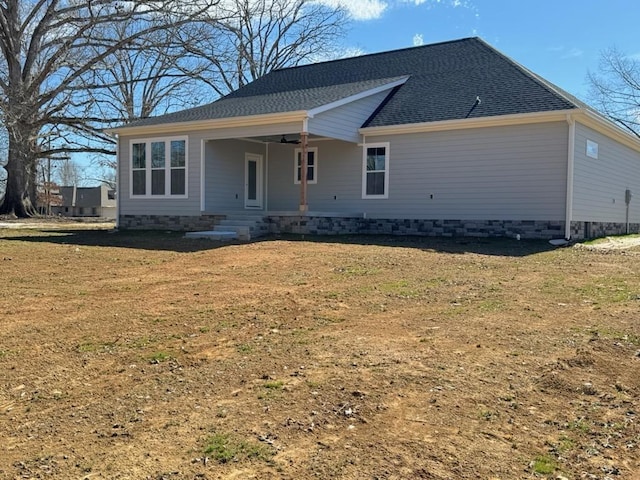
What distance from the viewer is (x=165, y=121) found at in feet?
56.2

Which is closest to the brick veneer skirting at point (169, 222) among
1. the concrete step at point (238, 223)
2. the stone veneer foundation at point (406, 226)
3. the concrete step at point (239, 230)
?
the stone veneer foundation at point (406, 226)

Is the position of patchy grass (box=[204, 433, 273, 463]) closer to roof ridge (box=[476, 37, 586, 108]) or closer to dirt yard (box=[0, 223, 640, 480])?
dirt yard (box=[0, 223, 640, 480])

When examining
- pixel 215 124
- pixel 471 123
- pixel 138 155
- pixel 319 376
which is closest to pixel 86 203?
pixel 138 155

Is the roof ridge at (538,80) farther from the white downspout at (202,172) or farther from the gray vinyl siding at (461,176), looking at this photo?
the white downspout at (202,172)

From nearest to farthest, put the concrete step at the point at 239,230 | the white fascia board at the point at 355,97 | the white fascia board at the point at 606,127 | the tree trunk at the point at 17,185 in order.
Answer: the white fascia board at the point at 606,127
the concrete step at the point at 239,230
the white fascia board at the point at 355,97
the tree trunk at the point at 17,185

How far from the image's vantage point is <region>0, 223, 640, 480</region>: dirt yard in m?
3.12

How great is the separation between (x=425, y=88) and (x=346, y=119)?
2982 millimetres

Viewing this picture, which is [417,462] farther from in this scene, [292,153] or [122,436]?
[292,153]

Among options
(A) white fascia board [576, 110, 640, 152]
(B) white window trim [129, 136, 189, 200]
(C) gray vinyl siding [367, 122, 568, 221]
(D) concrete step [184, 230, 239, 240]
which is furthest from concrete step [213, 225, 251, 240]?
(A) white fascia board [576, 110, 640, 152]

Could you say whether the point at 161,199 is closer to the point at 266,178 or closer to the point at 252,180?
the point at 252,180

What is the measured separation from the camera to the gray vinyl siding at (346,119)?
48.6 feet

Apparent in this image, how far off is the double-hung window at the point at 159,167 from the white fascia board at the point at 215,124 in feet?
0.96

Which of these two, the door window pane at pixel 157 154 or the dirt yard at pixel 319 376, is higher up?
the door window pane at pixel 157 154

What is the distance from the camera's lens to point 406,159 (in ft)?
51.0
